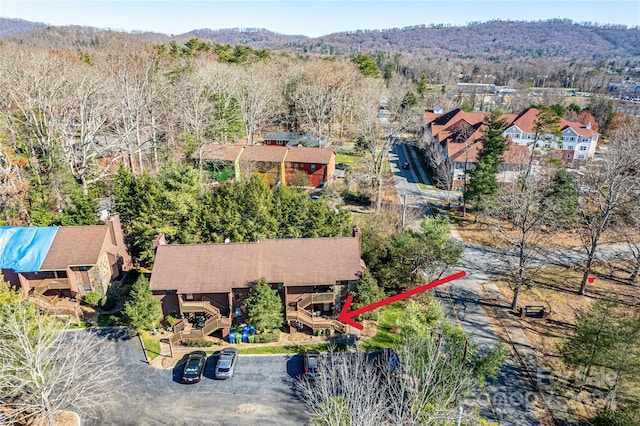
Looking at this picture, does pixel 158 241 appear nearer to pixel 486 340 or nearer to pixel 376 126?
pixel 486 340

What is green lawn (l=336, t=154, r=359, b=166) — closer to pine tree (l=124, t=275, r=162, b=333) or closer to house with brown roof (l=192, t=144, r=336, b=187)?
house with brown roof (l=192, t=144, r=336, b=187)

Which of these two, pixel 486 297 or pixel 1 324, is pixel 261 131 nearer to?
pixel 486 297

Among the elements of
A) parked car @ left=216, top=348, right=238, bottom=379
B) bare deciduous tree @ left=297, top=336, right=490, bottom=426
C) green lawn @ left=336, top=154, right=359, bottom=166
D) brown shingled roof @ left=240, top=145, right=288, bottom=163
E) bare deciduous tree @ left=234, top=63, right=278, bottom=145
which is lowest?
parked car @ left=216, top=348, right=238, bottom=379

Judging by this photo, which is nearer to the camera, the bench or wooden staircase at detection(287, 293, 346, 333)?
wooden staircase at detection(287, 293, 346, 333)

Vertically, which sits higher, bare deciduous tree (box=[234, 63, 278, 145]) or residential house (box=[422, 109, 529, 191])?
bare deciduous tree (box=[234, 63, 278, 145])

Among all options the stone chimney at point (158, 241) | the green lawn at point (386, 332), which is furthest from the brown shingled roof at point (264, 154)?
the green lawn at point (386, 332)

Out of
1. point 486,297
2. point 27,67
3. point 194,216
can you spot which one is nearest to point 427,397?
point 486,297

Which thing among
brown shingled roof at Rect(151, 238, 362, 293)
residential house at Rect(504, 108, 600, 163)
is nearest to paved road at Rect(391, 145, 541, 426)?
brown shingled roof at Rect(151, 238, 362, 293)

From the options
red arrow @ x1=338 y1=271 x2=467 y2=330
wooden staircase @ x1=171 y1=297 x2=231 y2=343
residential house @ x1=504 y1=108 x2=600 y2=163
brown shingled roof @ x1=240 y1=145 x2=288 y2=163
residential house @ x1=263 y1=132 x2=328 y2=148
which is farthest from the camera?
residential house @ x1=504 y1=108 x2=600 y2=163
